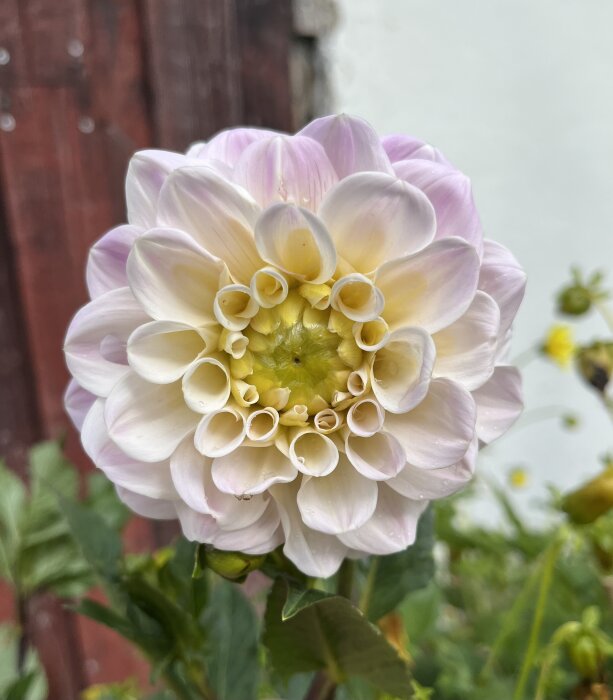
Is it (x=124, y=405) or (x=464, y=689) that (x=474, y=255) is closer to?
(x=124, y=405)

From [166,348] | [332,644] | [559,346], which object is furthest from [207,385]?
[559,346]

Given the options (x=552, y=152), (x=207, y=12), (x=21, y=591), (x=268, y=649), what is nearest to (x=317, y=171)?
(x=268, y=649)

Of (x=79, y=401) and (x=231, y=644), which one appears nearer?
(x=79, y=401)

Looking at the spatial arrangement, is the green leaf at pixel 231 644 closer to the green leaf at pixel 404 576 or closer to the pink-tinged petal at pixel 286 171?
the green leaf at pixel 404 576

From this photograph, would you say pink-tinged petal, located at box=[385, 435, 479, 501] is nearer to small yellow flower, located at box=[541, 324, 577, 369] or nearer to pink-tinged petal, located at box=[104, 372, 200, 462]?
pink-tinged petal, located at box=[104, 372, 200, 462]

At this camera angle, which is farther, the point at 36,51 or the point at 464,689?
the point at 36,51

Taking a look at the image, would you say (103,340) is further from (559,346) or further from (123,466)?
(559,346)
